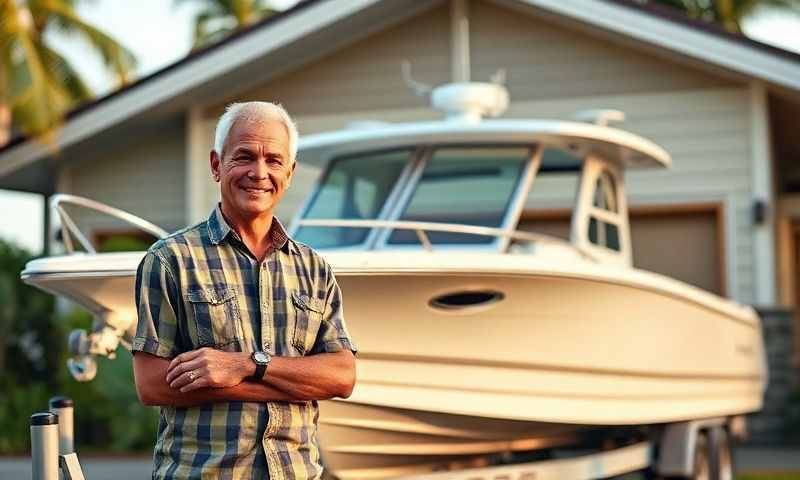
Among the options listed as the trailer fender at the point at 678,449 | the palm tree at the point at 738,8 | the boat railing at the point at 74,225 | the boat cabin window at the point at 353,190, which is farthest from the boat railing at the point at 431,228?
the palm tree at the point at 738,8

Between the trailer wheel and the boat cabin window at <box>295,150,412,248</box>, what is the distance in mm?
3089

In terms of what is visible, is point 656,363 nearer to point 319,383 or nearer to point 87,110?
point 319,383

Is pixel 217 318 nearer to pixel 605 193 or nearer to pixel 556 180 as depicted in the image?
pixel 556 180

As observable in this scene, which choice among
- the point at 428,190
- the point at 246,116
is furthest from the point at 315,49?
the point at 246,116

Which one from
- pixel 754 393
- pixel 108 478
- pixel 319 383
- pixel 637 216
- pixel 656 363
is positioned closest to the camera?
pixel 319 383

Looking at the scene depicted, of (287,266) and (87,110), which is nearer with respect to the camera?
(287,266)

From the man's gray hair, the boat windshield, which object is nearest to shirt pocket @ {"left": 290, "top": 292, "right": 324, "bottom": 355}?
the man's gray hair

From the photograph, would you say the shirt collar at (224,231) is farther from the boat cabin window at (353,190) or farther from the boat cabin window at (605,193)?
the boat cabin window at (605,193)

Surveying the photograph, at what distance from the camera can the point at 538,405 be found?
272 inches

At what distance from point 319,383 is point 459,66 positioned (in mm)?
11219

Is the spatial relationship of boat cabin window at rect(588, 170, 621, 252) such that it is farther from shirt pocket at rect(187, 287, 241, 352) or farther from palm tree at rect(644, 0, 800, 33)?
palm tree at rect(644, 0, 800, 33)

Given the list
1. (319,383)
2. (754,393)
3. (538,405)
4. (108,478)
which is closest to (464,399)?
(538,405)

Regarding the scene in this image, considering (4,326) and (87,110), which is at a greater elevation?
(87,110)

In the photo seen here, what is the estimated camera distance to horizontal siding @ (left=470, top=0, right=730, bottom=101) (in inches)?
537
